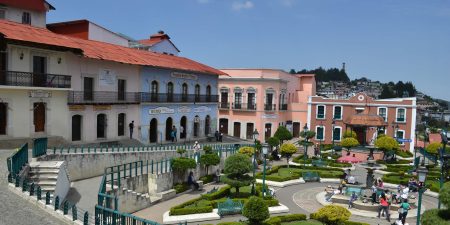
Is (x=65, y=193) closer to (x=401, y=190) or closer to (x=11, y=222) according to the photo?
(x=11, y=222)

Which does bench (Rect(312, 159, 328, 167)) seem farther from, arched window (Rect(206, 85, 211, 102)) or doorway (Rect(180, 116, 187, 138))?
→ arched window (Rect(206, 85, 211, 102))

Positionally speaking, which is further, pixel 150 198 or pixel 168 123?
pixel 168 123

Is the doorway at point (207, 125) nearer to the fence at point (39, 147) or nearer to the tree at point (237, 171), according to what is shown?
the tree at point (237, 171)

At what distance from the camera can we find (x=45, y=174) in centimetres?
1784

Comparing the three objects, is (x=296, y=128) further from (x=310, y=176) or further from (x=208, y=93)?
(x=310, y=176)

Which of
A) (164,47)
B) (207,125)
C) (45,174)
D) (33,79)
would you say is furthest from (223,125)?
(45,174)

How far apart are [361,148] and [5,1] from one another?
33149 mm

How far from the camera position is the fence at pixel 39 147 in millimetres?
19016

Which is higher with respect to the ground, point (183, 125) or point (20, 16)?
point (20, 16)

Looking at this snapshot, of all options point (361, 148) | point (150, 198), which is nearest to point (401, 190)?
point (150, 198)

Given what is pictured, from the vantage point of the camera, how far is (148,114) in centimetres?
3272

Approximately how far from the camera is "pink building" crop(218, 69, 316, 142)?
1843 inches

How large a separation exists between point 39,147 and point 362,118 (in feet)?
102

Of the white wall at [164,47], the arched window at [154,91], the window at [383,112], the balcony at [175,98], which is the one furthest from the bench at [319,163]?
the white wall at [164,47]
